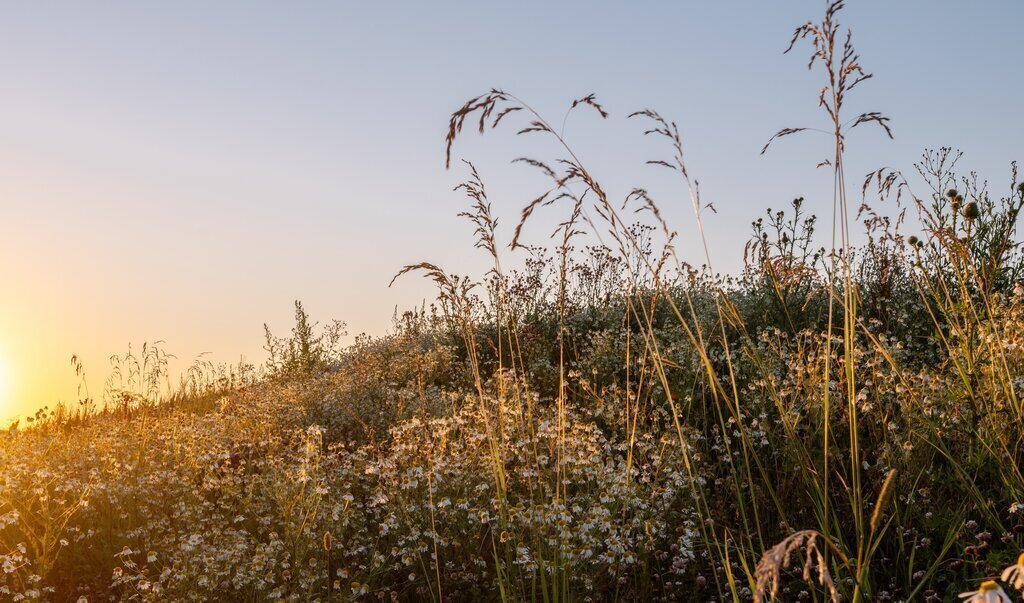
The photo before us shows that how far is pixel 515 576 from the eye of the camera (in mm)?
3684

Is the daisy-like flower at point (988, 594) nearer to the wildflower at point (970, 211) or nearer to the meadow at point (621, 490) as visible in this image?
the meadow at point (621, 490)

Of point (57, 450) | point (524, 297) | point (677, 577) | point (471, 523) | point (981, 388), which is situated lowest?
point (677, 577)

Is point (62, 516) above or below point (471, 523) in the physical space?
above

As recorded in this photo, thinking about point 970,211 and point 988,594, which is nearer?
point 988,594

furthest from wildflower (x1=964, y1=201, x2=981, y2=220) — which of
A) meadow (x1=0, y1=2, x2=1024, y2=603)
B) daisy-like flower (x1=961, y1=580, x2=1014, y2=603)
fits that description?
daisy-like flower (x1=961, y1=580, x2=1014, y2=603)

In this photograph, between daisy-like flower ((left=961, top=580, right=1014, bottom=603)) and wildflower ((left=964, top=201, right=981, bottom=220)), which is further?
wildflower ((left=964, top=201, right=981, bottom=220))

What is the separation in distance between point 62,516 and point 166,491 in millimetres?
700

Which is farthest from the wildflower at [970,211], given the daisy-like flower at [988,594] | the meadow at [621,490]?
the daisy-like flower at [988,594]

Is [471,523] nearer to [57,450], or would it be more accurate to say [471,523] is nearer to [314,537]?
[314,537]

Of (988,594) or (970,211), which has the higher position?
(970,211)

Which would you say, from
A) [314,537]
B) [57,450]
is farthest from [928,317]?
[57,450]

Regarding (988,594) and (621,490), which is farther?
(621,490)

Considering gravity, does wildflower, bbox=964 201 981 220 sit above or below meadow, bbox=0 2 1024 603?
above

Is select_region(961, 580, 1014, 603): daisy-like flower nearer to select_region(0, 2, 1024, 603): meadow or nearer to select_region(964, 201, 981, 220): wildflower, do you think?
select_region(0, 2, 1024, 603): meadow
